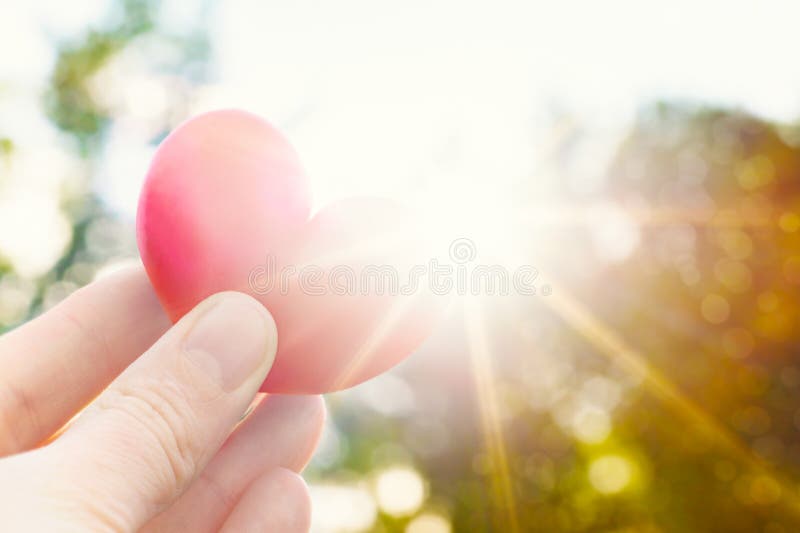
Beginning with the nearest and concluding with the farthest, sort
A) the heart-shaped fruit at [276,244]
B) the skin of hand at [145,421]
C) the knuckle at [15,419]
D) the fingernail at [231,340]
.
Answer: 1. the skin of hand at [145,421]
2. the fingernail at [231,340]
3. the heart-shaped fruit at [276,244]
4. the knuckle at [15,419]

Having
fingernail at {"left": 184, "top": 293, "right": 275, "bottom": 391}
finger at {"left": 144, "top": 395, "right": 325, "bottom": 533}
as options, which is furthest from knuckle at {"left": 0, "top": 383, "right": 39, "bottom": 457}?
fingernail at {"left": 184, "top": 293, "right": 275, "bottom": 391}

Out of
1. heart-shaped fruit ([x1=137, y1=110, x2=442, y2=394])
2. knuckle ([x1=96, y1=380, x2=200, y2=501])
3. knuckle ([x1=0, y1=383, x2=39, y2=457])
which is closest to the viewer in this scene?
knuckle ([x1=96, y1=380, x2=200, y2=501])

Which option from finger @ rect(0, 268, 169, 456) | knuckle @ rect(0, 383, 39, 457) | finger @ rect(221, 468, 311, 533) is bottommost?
finger @ rect(221, 468, 311, 533)

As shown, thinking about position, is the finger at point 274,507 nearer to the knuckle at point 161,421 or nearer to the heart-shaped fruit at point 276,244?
the heart-shaped fruit at point 276,244

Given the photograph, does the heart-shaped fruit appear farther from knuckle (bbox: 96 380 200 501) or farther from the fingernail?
knuckle (bbox: 96 380 200 501)

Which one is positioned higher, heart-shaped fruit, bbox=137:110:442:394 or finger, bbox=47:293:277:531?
heart-shaped fruit, bbox=137:110:442:394

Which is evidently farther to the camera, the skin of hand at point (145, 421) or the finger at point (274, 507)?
the finger at point (274, 507)

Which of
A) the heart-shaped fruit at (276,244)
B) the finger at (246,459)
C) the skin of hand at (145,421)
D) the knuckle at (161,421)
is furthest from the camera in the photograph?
the finger at (246,459)

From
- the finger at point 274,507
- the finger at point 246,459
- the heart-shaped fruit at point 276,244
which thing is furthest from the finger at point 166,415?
the finger at point 246,459

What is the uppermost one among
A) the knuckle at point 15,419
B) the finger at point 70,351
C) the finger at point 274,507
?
the finger at point 70,351
